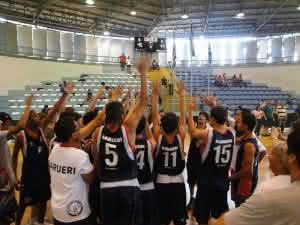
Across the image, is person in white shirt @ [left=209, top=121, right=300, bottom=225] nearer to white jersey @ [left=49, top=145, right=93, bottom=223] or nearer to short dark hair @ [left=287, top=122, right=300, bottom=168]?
short dark hair @ [left=287, top=122, right=300, bottom=168]

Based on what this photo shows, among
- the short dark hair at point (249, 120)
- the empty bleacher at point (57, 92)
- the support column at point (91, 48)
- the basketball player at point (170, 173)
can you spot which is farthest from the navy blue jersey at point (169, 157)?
the support column at point (91, 48)

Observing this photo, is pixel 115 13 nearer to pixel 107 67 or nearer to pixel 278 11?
pixel 107 67

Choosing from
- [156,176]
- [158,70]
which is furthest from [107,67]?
[156,176]

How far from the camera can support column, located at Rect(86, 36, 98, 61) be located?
27.0m

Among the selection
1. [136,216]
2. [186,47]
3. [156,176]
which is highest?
[186,47]

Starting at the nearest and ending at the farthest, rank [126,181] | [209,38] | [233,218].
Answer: [233,218]
[126,181]
[209,38]

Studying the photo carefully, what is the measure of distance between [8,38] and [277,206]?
22143mm

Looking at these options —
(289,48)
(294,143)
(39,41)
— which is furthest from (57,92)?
(294,143)

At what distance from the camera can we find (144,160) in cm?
385

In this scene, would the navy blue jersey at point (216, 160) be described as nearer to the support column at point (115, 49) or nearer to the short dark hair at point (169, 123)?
the short dark hair at point (169, 123)

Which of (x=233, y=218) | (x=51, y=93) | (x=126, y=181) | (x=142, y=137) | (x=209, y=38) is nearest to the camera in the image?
(x=233, y=218)

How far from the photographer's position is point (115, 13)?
23641 mm

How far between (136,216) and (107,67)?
24.3 metres

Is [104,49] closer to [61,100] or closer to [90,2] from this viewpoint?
[90,2]
